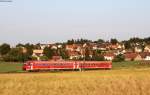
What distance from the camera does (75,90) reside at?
26188 mm

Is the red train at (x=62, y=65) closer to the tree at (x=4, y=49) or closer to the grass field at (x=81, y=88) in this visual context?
the grass field at (x=81, y=88)

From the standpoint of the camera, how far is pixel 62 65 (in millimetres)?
86188

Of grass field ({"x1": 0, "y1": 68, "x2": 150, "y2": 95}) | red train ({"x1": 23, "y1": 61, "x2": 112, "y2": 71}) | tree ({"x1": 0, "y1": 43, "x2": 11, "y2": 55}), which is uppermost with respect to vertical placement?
tree ({"x1": 0, "y1": 43, "x2": 11, "y2": 55})

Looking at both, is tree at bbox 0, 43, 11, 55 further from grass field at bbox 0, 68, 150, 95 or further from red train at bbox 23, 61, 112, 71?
grass field at bbox 0, 68, 150, 95

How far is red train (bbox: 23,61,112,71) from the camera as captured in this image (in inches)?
3258

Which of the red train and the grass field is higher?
the red train

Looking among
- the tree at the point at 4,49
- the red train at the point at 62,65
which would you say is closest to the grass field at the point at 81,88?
the red train at the point at 62,65

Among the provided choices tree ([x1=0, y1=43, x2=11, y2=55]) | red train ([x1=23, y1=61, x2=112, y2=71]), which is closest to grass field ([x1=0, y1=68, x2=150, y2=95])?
red train ([x1=23, y1=61, x2=112, y2=71])

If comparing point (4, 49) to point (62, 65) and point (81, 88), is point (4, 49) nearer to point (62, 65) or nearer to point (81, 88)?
point (62, 65)

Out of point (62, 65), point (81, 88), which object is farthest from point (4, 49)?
Result: point (81, 88)

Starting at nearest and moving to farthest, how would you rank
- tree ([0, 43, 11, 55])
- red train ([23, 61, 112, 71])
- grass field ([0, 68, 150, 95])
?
grass field ([0, 68, 150, 95])
red train ([23, 61, 112, 71])
tree ([0, 43, 11, 55])

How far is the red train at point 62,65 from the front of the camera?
271 feet

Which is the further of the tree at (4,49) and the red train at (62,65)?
the tree at (4,49)

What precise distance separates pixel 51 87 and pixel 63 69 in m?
60.2
